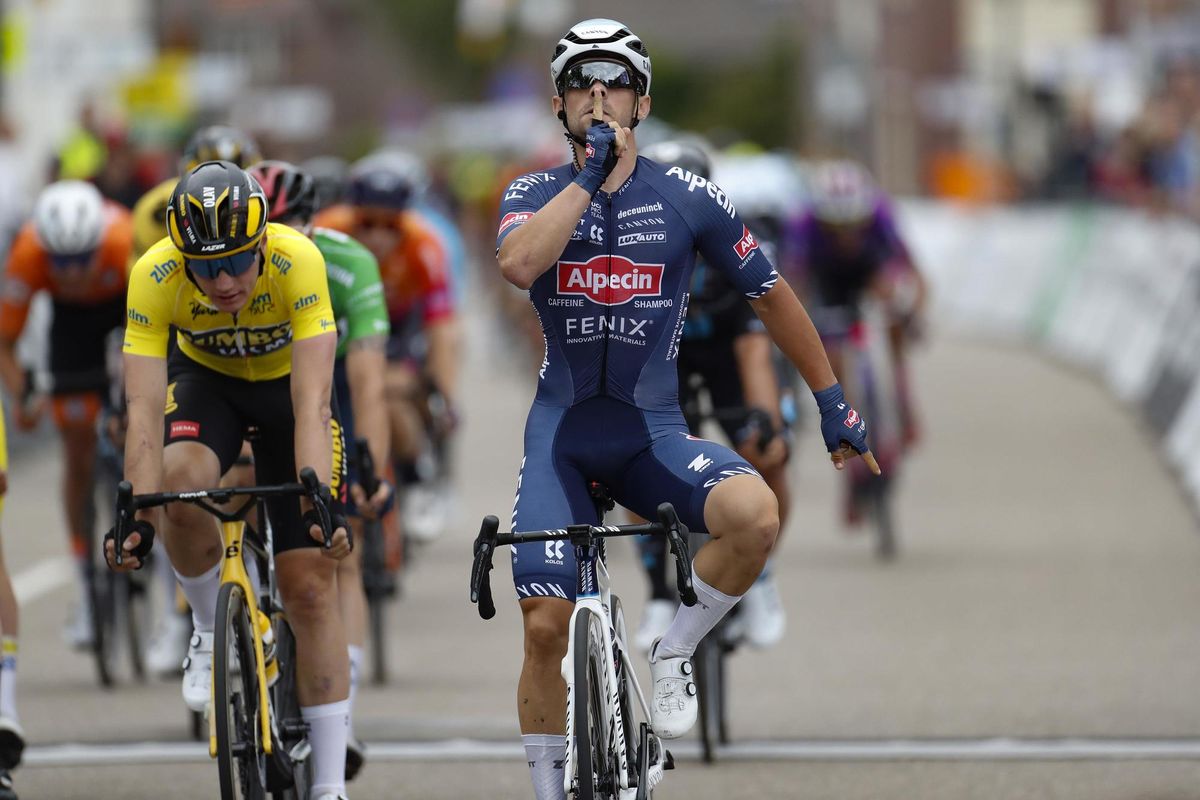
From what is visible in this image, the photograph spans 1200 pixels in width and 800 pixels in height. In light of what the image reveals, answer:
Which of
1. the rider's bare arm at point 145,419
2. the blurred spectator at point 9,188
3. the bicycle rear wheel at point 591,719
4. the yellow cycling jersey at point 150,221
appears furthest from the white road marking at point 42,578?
the blurred spectator at point 9,188

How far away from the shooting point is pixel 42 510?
58.1ft

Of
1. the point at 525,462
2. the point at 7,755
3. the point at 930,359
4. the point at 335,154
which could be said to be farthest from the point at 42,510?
the point at 335,154

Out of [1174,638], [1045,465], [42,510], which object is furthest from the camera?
[1045,465]

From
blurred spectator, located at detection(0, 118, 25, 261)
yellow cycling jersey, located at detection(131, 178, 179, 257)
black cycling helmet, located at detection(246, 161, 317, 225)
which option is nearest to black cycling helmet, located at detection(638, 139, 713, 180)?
black cycling helmet, located at detection(246, 161, 317, 225)

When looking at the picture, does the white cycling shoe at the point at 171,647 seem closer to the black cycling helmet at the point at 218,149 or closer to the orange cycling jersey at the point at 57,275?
the orange cycling jersey at the point at 57,275

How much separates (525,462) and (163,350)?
3.84 ft

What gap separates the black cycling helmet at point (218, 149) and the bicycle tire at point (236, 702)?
134 inches

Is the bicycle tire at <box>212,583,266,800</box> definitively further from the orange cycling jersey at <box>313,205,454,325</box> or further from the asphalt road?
the orange cycling jersey at <box>313,205,454,325</box>

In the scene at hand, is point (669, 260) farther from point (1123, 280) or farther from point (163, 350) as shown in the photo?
point (1123, 280)

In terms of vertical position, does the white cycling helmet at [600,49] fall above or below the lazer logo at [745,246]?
above

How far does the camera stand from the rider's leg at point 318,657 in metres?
7.59

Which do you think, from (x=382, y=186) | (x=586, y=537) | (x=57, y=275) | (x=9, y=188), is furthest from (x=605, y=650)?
(x=9, y=188)

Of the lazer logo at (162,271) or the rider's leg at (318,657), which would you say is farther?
the rider's leg at (318,657)

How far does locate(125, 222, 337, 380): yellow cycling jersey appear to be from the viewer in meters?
7.33
